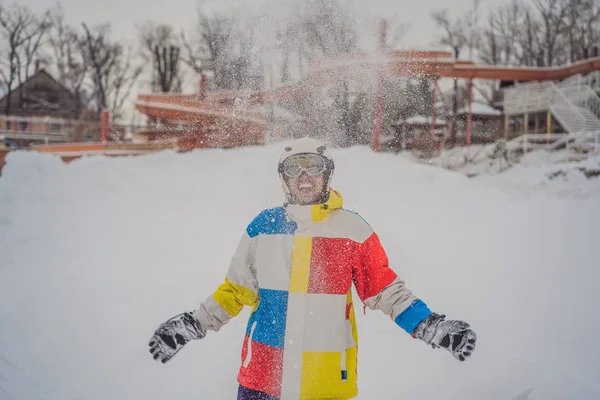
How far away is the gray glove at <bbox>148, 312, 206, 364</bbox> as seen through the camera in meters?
1.92

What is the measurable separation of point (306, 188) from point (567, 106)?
19.1m

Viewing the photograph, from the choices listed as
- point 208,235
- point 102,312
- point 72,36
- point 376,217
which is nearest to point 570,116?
point 376,217

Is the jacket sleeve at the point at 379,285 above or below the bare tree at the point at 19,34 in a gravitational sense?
below

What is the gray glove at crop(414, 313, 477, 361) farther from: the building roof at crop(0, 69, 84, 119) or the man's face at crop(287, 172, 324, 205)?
the building roof at crop(0, 69, 84, 119)

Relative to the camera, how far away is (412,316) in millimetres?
1875

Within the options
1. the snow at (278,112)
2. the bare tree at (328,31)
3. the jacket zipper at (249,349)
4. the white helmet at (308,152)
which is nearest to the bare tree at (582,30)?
the bare tree at (328,31)

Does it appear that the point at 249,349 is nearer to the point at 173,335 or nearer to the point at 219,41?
the point at 173,335

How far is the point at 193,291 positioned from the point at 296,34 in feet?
10.7

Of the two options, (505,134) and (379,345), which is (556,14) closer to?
(505,134)

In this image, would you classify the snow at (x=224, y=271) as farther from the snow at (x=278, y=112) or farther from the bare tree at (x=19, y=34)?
the bare tree at (x=19, y=34)

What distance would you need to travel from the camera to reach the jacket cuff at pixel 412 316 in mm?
1863

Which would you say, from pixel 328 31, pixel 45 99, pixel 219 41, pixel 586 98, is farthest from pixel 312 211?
pixel 45 99

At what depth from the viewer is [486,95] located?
33.3 m

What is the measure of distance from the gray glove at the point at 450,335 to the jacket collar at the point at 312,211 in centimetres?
62
